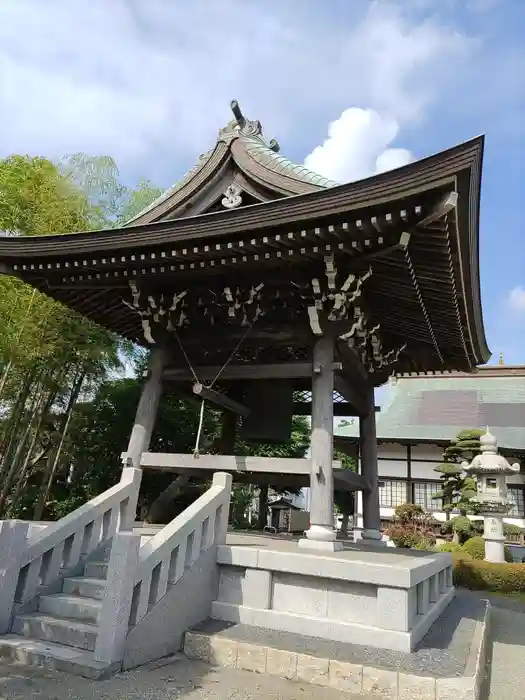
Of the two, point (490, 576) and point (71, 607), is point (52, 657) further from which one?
point (490, 576)

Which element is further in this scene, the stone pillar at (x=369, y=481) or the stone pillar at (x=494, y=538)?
the stone pillar at (x=494, y=538)

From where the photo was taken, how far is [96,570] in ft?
17.5

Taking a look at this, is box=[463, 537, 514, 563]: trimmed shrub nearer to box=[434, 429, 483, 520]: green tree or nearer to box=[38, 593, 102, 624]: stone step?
box=[434, 429, 483, 520]: green tree

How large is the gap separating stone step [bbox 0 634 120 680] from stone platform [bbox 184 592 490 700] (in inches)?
36.5

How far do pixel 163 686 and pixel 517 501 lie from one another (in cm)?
1982

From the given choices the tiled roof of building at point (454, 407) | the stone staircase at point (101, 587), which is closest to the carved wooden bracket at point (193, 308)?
the stone staircase at point (101, 587)

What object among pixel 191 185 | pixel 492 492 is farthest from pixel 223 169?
pixel 492 492

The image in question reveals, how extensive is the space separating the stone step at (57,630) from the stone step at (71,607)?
6 cm

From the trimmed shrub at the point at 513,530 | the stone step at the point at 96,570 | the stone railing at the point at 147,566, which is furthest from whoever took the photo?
the trimmed shrub at the point at 513,530

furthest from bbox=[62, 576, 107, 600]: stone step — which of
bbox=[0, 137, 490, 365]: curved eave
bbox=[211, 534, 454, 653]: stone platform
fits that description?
bbox=[0, 137, 490, 365]: curved eave

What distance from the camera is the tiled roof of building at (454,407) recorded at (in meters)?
21.3

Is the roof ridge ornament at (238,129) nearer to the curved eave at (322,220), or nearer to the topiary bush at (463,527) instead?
the curved eave at (322,220)

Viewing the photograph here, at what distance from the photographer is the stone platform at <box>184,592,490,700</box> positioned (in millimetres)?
3656

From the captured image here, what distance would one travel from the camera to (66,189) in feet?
32.0
